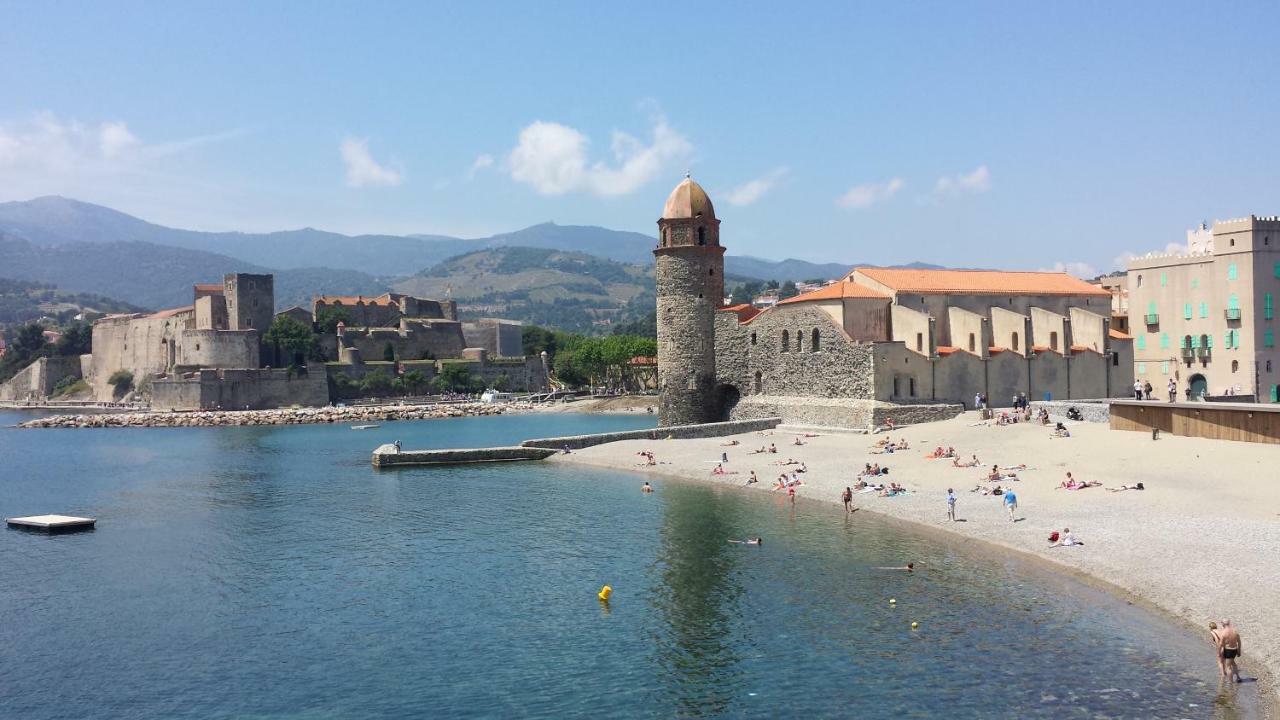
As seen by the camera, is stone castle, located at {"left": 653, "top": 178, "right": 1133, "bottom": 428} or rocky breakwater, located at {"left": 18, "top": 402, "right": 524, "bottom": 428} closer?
stone castle, located at {"left": 653, "top": 178, "right": 1133, "bottom": 428}

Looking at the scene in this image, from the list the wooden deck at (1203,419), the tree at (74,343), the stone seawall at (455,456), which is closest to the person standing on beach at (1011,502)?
the wooden deck at (1203,419)

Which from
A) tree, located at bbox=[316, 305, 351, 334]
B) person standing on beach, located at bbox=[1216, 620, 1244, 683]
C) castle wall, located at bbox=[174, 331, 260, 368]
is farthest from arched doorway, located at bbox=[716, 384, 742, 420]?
tree, located at bbox=[316, 305, 351, 334]

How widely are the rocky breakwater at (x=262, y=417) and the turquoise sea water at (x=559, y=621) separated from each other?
142ft

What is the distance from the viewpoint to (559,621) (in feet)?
59.1

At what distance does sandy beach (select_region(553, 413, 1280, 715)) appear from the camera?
55.5 ft

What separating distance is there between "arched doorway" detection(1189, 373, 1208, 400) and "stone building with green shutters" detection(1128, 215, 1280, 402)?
4cm

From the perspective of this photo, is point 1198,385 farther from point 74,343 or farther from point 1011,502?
point 74,343

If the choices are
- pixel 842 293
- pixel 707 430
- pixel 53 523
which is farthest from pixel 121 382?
pixel 842 293

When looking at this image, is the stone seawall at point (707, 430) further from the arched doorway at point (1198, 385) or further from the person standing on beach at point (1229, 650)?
the person standing on beach at point (1229, 650)

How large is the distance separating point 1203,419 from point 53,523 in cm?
3111

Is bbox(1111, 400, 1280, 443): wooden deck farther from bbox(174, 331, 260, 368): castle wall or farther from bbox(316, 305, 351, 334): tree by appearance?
bbox(316, 305, 351, 334): tree

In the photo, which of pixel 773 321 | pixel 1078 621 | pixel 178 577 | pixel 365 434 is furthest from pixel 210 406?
pixel 1078 621

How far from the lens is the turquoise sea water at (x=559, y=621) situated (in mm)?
14227

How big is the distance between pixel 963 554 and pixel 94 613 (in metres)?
16.4
